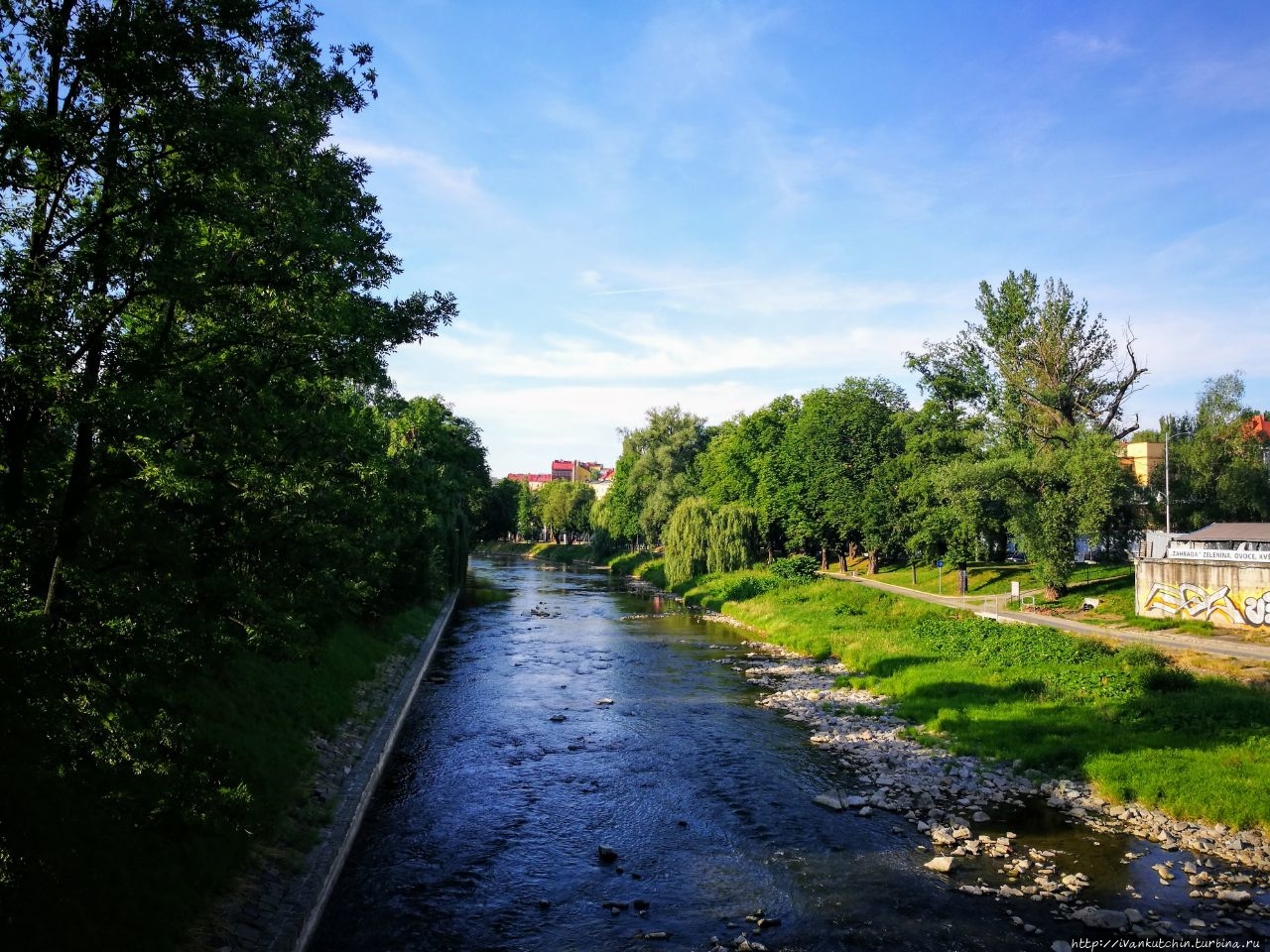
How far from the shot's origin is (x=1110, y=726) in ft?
64.5

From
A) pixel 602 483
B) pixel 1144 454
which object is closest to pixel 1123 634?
pixel 1144 454

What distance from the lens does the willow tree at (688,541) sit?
54625 mm

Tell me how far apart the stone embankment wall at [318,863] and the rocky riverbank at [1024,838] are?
9.51 m

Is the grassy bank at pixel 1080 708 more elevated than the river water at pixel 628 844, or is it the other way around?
the grassy bank at pixel 1080 708

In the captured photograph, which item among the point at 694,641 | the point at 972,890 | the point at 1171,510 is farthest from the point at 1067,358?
the point at 972,890

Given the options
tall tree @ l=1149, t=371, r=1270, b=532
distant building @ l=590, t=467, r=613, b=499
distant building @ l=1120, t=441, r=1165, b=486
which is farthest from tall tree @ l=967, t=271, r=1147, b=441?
distant building @ l=590, t=467, r=613, b=499

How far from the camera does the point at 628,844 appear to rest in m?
14.4

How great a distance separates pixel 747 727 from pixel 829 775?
3.96 metres

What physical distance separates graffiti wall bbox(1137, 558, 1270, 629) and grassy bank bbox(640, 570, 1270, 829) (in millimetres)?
7548

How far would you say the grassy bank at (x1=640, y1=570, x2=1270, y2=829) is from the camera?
1627 centimetres

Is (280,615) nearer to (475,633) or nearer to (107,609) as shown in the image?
(107,609)

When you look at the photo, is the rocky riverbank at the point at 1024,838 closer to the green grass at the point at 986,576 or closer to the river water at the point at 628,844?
the river water at the point at 628,844

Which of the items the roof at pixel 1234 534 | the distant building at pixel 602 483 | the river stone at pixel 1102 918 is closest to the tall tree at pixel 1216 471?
the roof at pixel 1234 534

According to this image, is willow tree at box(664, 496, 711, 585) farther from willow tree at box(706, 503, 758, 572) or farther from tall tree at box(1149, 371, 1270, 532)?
tall tree at box(1149, 371, 1270, 532)
